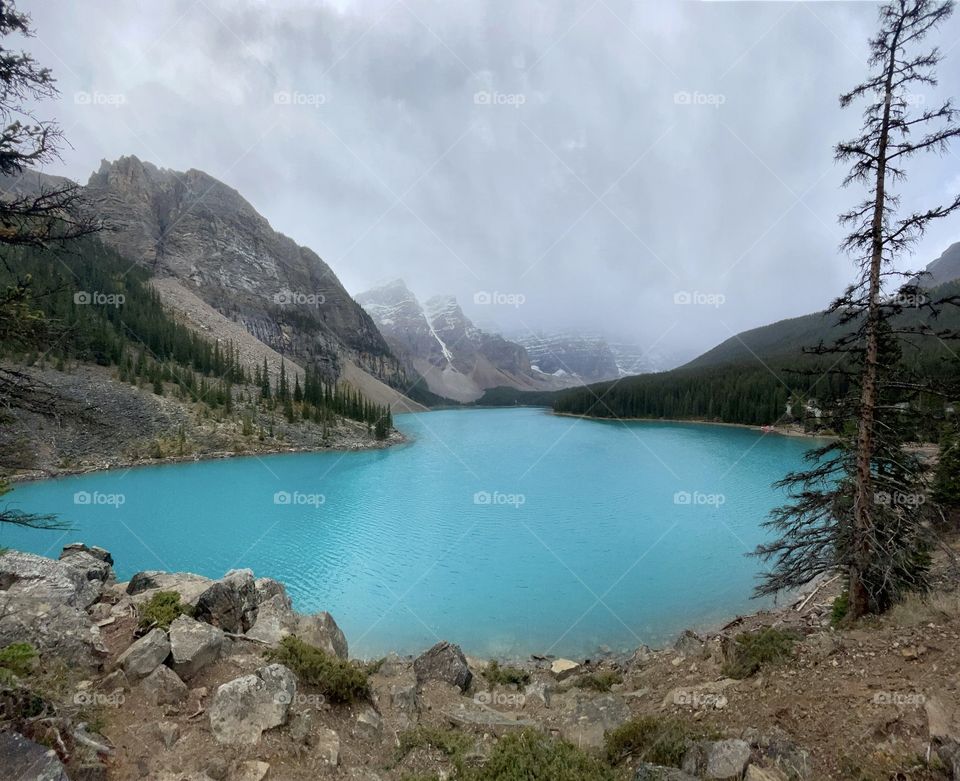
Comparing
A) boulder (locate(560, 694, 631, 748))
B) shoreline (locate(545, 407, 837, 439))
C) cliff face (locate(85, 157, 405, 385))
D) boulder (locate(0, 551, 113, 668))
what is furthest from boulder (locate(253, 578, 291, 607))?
cliff face (locate(85, 157, 405, 385))

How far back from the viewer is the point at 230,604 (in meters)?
9.56

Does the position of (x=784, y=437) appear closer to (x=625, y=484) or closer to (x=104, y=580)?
(x=625, y=484)

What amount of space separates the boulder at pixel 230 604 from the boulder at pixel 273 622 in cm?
27

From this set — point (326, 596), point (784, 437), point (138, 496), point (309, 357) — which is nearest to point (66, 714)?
point (326, 596)

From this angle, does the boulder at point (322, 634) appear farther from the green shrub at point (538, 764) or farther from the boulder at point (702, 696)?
the boulder at point (702, 696)

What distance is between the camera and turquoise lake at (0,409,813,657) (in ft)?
56.4

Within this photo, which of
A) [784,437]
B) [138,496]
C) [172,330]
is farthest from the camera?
[172,330]

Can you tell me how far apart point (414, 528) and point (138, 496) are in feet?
79.1

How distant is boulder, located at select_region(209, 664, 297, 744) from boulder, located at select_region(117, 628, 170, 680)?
1.29 meters

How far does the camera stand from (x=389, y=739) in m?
7.23

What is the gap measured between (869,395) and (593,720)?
27.5 feet

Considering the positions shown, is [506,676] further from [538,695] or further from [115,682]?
[115,682]

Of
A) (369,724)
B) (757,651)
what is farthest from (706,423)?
Result: (369,724)

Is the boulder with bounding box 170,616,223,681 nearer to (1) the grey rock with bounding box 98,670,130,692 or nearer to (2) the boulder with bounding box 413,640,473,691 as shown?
(1) the grey rock with bounding box 98,670,130,692
